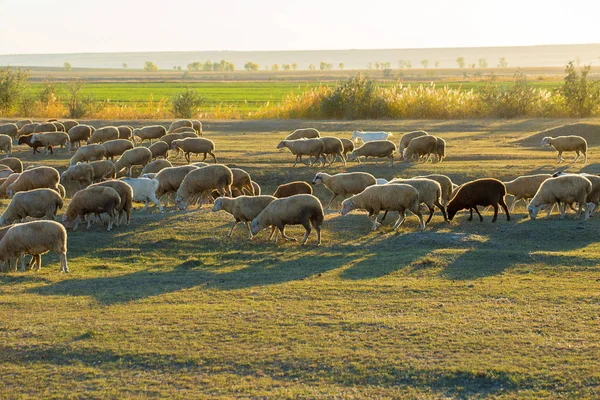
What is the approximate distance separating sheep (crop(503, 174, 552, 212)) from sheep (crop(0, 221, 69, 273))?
37.0 feet

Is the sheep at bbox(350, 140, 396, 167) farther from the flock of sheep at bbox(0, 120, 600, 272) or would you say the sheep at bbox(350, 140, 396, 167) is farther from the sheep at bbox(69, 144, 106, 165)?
the sheep at bbox(69, 144, 106, 165)

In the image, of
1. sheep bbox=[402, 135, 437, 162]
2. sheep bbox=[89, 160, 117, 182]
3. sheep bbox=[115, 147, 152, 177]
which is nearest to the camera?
sheep bbox=[89, 160, 117, 182]

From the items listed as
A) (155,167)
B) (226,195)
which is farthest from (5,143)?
(226,195)

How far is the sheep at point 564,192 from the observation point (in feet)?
55.7

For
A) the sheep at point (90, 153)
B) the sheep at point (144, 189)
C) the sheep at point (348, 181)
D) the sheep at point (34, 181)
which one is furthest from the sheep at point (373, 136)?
the sheep at point (34, 181)

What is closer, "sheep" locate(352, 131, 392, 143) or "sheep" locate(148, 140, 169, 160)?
"sheep" locate(148, 140, 169, 160)

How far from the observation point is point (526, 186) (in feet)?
63.1

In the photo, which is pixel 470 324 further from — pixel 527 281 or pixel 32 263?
pixel 32 263

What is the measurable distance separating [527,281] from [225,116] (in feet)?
123

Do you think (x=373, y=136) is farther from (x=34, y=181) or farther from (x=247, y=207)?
(x=247, y=207)

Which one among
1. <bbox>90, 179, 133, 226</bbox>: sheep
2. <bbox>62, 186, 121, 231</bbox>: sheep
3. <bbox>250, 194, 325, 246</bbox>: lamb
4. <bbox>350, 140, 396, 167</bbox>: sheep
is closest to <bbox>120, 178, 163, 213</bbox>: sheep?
<bbox>90, 179, 133, 226</bbox>: sheep

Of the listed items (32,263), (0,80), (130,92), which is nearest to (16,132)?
(0,80)

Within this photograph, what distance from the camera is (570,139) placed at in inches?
1049

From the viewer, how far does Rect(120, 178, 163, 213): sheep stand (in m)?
19.1
